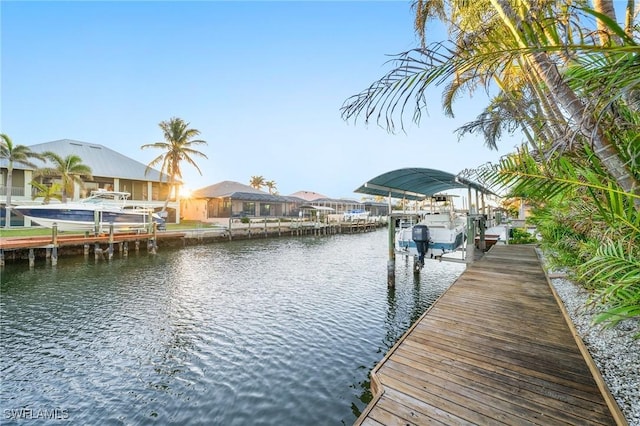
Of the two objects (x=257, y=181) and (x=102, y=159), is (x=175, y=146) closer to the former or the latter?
(x=102, y=159)

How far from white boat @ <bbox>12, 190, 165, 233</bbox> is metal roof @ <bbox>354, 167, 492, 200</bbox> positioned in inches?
643

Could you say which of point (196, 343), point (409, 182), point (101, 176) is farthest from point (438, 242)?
point (101, 176)

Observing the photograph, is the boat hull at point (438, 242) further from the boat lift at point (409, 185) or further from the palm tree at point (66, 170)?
the palm tree at point (66, 170)

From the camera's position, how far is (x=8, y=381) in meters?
4.62

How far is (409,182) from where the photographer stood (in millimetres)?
10961

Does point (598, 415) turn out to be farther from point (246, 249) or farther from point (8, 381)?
point (246, 249)

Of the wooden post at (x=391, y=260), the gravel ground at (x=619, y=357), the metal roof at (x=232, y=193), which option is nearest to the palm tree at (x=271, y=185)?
the metal roof at (x=232, y=193)

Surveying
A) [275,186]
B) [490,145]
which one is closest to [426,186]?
[490,145]

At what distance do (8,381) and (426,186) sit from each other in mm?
13382

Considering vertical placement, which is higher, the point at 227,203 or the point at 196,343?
the point at 227,203

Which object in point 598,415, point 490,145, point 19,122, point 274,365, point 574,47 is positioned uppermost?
point 19,122

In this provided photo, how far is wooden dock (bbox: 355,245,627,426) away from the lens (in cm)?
232

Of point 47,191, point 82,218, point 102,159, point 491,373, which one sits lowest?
point 491,373

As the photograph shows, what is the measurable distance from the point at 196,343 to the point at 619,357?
22.6 ft
